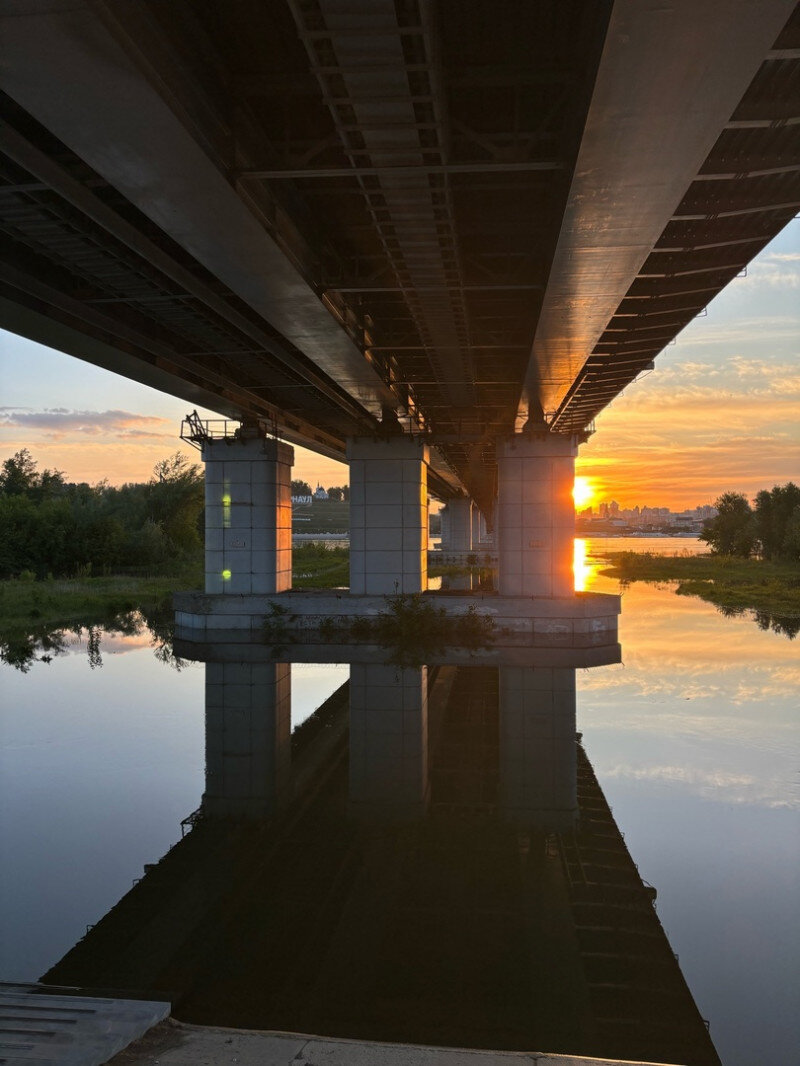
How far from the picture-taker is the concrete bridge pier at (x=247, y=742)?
38.6 feet

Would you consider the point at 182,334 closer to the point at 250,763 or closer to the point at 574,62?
the point at 250,763

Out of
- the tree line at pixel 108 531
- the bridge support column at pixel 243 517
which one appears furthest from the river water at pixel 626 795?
the tree line at pixel 108 531

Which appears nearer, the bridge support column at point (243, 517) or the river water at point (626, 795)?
the river water at point (626, 795)

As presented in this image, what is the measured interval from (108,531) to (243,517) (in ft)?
122

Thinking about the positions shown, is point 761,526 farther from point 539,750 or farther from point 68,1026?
point 68,1026

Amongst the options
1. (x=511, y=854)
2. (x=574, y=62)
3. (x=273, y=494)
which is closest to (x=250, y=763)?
(x=511, y=854)

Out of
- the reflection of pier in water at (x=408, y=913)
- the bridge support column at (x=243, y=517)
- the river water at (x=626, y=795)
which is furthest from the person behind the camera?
the bridge support column at (x=243, y=517)

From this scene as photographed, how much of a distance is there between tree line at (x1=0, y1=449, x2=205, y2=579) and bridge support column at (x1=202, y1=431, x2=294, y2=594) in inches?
1049

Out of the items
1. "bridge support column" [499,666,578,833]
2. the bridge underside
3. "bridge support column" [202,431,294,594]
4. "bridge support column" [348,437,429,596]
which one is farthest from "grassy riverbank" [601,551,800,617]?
the bridge underside

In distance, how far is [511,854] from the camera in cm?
952

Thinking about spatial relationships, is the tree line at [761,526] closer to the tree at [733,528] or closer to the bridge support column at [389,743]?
the tree at [733,528]

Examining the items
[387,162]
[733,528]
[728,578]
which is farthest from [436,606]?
[733,528]

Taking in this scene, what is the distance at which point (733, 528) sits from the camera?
319ft

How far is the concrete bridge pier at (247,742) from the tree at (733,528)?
266ft
